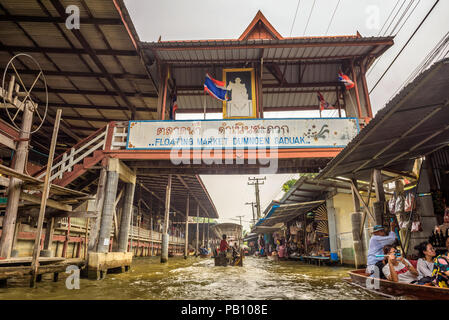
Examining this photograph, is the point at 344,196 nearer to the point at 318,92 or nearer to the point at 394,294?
the point at 318,92

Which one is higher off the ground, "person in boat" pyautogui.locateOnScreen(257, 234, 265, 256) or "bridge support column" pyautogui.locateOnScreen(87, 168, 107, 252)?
"bridge support column" pyautogui.locateOnScreen(87, 168, 107, 252)

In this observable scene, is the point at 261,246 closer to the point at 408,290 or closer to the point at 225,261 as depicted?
the point at 225,261

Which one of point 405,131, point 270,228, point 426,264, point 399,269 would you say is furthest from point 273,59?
point 270,228

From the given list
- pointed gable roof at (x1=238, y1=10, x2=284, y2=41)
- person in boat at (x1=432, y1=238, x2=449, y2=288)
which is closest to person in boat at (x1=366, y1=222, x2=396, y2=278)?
person in boat at (x1=432, y1=238, x2=449, y2=288)

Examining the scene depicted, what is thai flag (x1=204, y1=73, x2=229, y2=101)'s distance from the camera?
35.5 ft

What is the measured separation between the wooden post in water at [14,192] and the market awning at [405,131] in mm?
8384

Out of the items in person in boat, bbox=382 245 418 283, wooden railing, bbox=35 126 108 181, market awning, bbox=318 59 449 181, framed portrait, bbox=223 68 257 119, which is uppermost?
framed portrait, bbox=223 68 257 119

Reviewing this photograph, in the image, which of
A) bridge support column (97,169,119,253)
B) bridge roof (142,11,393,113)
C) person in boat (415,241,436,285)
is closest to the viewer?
person in boat (415,241,436,285)

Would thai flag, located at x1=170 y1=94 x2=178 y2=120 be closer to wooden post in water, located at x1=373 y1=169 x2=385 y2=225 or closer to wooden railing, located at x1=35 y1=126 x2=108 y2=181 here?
wooden railing, located at x1=35 y1=126 x2=108 y2=181

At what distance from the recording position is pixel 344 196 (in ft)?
42.9

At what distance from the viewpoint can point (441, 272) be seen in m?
4.07

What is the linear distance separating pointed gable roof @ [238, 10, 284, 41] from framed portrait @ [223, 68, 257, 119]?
1800 mm

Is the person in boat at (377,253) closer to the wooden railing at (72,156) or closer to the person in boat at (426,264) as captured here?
the person in boat at (426,264)
